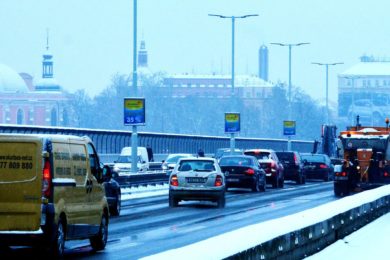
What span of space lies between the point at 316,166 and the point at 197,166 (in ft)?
103

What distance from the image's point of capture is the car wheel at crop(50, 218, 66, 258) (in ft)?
65.2

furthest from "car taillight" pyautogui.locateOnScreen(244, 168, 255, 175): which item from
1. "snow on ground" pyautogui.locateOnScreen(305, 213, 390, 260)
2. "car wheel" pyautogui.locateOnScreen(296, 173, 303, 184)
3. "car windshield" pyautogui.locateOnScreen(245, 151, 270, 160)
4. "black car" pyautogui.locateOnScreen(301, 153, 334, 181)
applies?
"snow on ground" pyautogui.locateOnScreen(305, 213, 390, 260)

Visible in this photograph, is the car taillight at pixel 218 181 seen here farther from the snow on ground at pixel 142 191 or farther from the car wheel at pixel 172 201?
the snow on ground at pixel 142 191

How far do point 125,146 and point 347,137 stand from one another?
26.4m

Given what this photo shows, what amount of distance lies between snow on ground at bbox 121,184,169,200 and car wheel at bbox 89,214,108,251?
23.9 metres

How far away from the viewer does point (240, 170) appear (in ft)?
168

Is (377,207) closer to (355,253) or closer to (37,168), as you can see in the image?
(355,253)

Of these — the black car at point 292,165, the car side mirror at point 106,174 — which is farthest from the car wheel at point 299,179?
the car side mirror at point 106,174

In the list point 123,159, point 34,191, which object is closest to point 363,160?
point 123,159

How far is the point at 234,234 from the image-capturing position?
53.8ft

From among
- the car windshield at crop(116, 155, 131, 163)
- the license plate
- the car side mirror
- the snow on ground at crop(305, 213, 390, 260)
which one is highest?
the car side mirror

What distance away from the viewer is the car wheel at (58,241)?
1988 cm

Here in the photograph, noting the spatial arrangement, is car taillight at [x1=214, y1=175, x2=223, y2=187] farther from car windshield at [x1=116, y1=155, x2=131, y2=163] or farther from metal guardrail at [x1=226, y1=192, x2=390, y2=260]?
car windshield at [x1=116, y1=155, x2=131, y2=163]

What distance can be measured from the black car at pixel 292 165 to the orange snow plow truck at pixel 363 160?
1481 centimetres
